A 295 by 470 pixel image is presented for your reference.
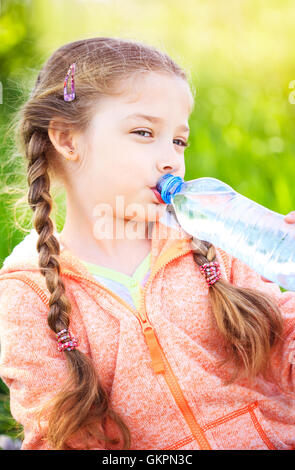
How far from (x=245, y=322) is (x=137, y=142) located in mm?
506

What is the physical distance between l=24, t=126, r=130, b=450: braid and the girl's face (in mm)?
134

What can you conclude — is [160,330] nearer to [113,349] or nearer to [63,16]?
[113,349]

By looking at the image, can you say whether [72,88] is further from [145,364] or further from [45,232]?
[145,364]

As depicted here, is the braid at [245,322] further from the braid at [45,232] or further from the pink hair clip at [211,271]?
the braid at [45,232]

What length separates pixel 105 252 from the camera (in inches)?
50.9

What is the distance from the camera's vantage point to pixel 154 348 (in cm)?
116

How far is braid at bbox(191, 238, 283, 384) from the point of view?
1.22 m

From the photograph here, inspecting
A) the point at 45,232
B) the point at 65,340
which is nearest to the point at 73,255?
the point at 45,232

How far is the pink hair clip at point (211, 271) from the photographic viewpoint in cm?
125

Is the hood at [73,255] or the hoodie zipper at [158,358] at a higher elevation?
the hood at [73,255]

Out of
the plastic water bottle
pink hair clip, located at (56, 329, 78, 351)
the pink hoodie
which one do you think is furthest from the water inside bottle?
pink hair clip, located at (56, 329, 78, 351)

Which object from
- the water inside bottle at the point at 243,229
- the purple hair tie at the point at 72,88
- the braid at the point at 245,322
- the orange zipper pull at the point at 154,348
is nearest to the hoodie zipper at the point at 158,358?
the orange zipper pull at the point at 154,348

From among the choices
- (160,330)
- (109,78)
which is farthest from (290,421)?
(109,78)

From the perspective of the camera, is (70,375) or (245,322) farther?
(245,322)
